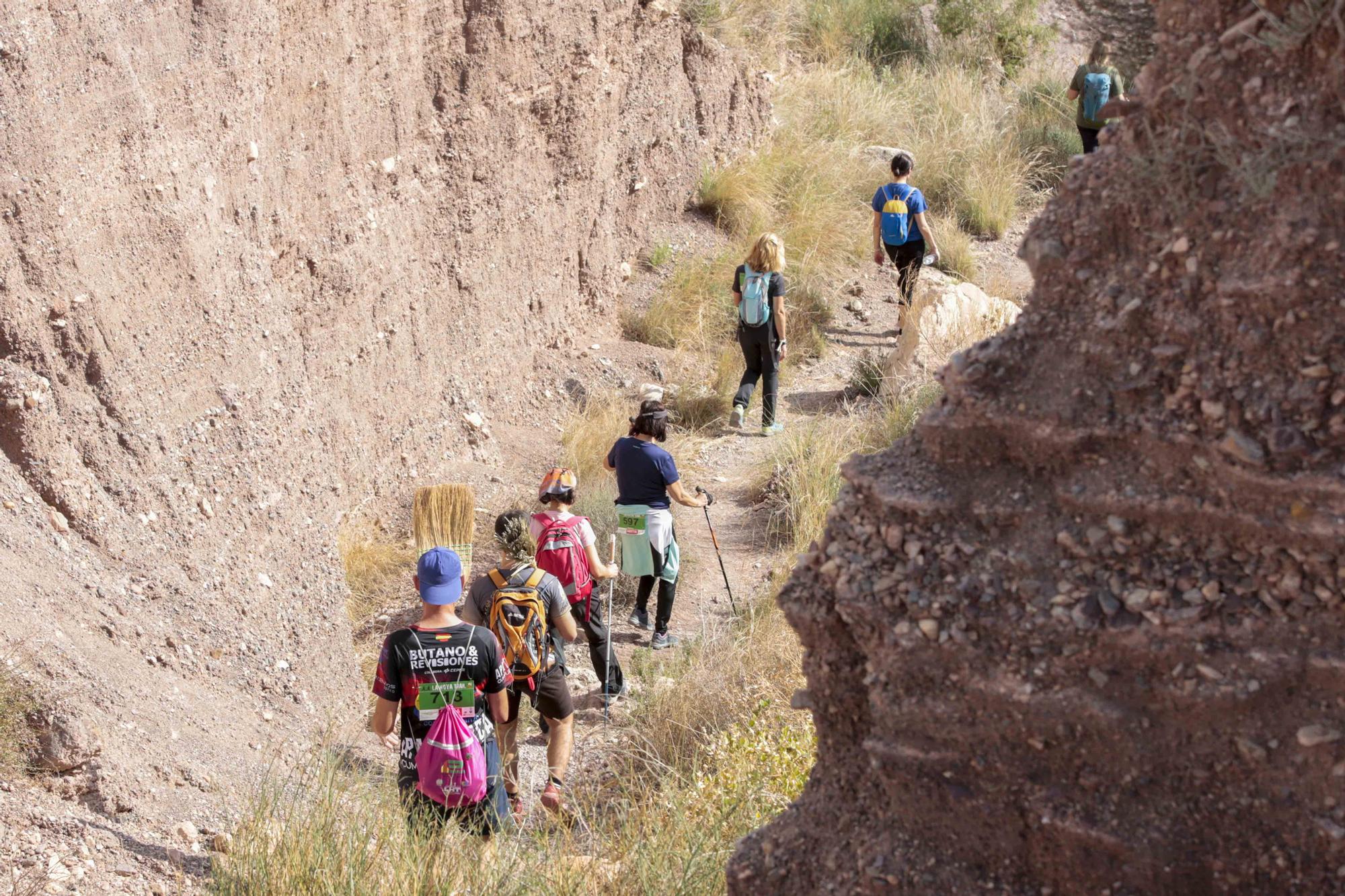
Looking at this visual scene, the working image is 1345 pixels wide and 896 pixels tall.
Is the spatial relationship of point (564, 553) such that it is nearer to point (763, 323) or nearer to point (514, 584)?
point (514, 584)

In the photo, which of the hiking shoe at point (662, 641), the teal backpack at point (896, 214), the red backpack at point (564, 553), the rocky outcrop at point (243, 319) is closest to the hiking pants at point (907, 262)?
the teal backpack at point (896, 214)

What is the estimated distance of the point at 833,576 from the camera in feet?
8.74

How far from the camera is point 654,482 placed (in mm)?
6703

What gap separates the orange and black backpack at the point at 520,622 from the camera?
16.2ft

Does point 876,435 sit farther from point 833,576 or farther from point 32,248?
point 833,576

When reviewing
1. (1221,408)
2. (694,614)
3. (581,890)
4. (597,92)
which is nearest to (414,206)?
(597,92)

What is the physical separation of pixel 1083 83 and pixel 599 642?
8.24 meters

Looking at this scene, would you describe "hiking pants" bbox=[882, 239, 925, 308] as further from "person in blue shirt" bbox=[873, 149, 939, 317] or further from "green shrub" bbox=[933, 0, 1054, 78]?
"green shrub" bbox=[933, 0, 1054, 78]

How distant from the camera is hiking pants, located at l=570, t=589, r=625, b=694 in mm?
6082

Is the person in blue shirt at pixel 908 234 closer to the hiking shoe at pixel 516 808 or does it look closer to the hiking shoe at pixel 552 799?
the hiking shoe at pixel 552 799

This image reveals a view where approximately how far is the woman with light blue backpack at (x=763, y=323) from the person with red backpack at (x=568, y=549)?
3.48 meters

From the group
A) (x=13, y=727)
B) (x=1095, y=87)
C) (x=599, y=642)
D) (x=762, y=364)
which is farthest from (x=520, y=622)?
(x=1095, y=87)

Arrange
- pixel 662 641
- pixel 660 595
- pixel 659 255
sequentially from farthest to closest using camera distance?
pixel 659 255 < pixel 662 641 < pixel 660 595

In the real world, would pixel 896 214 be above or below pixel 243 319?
below
